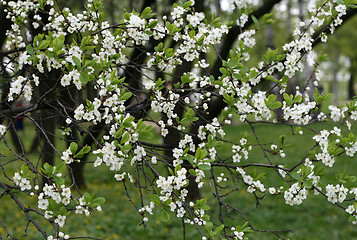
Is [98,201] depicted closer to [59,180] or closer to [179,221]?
[59,180]

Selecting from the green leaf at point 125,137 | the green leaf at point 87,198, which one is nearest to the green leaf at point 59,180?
the green leaf at point 87,198

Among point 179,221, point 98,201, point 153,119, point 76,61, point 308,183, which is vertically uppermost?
point 179,221

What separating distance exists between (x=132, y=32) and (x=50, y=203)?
4.42ft

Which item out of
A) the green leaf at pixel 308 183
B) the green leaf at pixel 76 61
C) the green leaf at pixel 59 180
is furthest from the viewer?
the green leaf at pixel 308 183

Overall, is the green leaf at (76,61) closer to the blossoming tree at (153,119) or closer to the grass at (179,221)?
the blossoming tree at (153,119)

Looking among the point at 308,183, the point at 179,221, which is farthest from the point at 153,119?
the point at 179,221

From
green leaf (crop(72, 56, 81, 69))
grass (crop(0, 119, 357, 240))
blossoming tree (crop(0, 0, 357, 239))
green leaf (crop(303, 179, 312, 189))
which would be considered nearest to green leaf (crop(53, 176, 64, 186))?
blossoming tree (crop(0, 0, 357, 239))

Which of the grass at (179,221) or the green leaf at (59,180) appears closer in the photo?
the green leaf at (59,180)

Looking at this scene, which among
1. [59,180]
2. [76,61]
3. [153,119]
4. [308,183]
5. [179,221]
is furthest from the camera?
[179,221]

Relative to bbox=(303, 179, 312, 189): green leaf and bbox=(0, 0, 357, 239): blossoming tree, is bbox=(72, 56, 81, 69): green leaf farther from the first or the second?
bbox=(303, 179, 312, 189): green leaf

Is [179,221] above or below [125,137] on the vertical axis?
above

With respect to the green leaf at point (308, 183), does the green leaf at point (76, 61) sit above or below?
above

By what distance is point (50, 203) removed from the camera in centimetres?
221

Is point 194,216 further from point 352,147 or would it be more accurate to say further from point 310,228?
point 310,228
